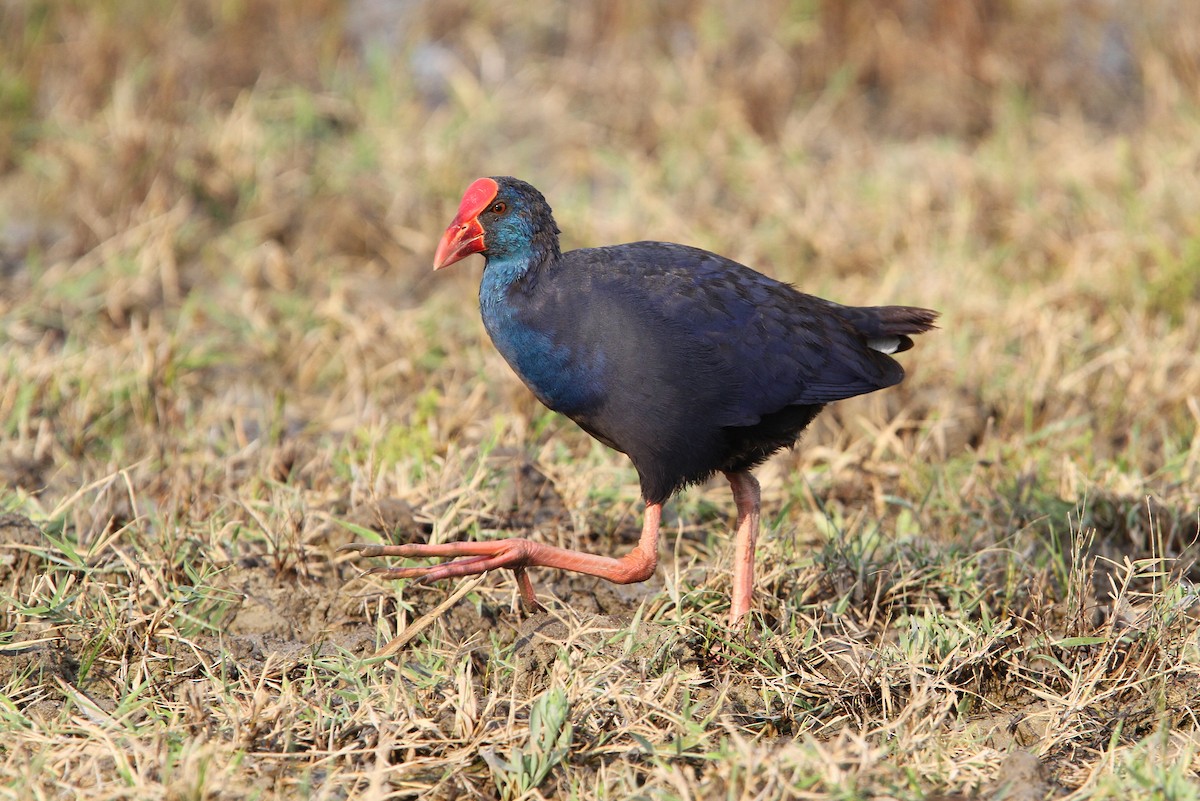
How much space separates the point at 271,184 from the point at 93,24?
1.39 m

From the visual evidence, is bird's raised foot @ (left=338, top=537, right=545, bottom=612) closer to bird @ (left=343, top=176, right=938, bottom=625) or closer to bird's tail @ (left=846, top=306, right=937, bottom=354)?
bird @ (left=343, top=176, right=938, bottom=625)

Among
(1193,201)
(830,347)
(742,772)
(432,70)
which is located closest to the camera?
(742,772)

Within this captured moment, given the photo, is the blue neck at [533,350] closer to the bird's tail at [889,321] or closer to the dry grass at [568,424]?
the dry grass at [568,424]

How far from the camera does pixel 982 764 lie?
8.70 ft

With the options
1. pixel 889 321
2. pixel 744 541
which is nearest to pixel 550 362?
pixel 744 541

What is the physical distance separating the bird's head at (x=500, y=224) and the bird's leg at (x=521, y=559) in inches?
26.1

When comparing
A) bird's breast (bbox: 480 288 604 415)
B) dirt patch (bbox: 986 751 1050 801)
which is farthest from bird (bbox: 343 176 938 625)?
dirt patch (bbox: 986 751 1050 801)

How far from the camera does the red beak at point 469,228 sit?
314 centimetres

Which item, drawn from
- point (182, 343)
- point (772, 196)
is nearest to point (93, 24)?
point (182, 343)

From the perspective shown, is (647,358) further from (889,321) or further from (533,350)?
(889,321)

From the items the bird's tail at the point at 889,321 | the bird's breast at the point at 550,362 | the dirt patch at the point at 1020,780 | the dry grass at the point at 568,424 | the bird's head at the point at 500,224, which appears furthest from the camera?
the bird's tail at the point at 889,321

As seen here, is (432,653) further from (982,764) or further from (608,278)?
(982,764)

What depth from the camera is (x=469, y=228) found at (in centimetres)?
315

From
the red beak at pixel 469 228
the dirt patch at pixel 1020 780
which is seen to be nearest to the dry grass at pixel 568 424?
the dirt patch at pixel 1020 780
